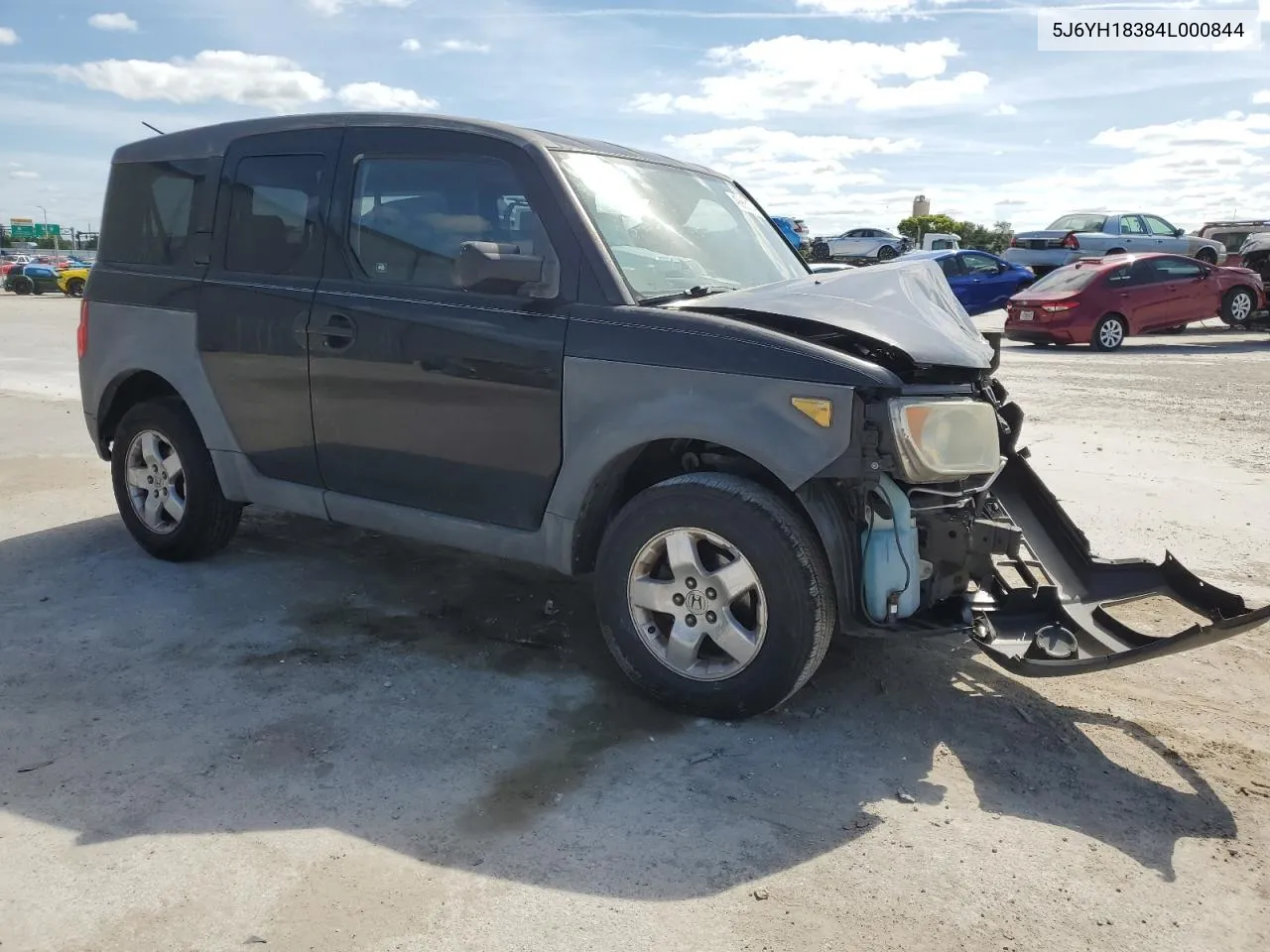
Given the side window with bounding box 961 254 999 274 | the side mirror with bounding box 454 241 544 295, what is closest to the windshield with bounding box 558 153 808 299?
the side mirror with bounding box 454 241 544 295

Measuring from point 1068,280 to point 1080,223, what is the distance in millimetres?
9850

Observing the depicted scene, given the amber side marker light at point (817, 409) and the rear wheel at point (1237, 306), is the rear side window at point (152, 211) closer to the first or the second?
the amber side marker light at point (817, 409)

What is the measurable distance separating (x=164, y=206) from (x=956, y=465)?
156 inches

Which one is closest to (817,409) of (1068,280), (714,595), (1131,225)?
(714,595)

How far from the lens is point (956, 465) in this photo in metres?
3.42

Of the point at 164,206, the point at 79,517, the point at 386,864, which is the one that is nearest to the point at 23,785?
the point at 386,864

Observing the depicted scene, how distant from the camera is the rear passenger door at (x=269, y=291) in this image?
445 centimetres

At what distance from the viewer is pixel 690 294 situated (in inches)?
155

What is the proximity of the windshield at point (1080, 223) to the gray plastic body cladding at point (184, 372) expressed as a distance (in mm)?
23963

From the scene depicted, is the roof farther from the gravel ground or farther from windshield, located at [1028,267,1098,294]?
windshield, located at [1028,267,1098,294]

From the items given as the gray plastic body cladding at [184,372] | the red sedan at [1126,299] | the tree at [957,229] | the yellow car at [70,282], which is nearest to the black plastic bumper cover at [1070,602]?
the gray plastic body cladding at [184,372]

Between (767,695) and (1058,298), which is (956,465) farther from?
(1058,298)

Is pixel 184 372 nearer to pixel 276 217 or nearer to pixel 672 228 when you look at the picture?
pixel 276 217

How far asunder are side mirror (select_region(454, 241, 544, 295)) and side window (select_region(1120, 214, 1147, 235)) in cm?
2459
